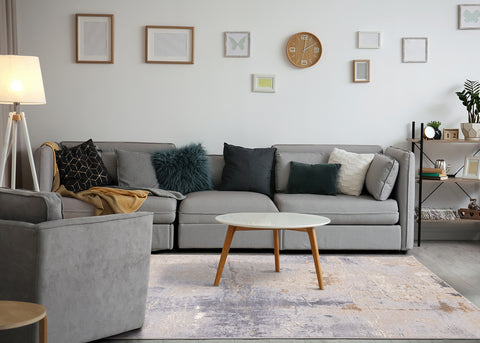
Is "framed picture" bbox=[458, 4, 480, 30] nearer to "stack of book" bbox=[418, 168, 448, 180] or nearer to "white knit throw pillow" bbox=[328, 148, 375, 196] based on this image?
"stack of book" bbox=[418, 168, 448, 180]

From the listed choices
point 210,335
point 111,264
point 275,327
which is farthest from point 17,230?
point 275,327

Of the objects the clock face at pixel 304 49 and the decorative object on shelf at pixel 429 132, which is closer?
the decorative object on shelf at pixel 429 132

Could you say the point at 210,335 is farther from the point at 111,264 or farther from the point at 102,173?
the point at 102,173

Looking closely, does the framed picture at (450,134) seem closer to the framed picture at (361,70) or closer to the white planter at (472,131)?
the white planter at (472,131)

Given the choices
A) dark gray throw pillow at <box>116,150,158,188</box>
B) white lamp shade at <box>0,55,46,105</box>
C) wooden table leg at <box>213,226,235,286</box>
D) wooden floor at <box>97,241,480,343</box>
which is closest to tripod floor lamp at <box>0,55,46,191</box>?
white lamp shade at <box>0,55,46,105</box>

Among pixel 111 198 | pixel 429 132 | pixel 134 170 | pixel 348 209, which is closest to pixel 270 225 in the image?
pixel 348 209

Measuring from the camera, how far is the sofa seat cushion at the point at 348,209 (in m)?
4.50

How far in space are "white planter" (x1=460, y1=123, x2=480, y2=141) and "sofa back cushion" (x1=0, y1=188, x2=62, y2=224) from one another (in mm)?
3978

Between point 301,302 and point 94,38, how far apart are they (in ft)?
11.1

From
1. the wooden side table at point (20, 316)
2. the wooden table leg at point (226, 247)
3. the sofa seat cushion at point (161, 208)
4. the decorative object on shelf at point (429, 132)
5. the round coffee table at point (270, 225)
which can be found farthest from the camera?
the decorative object on shelf at point (429, 132)

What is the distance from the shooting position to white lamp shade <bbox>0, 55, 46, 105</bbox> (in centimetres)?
387

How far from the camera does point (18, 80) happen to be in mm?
3896

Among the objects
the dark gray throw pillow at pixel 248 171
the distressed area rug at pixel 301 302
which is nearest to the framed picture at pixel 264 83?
the dark gray throw pillow at pixel 248 171

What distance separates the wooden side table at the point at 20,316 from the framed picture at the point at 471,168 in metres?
4.22
